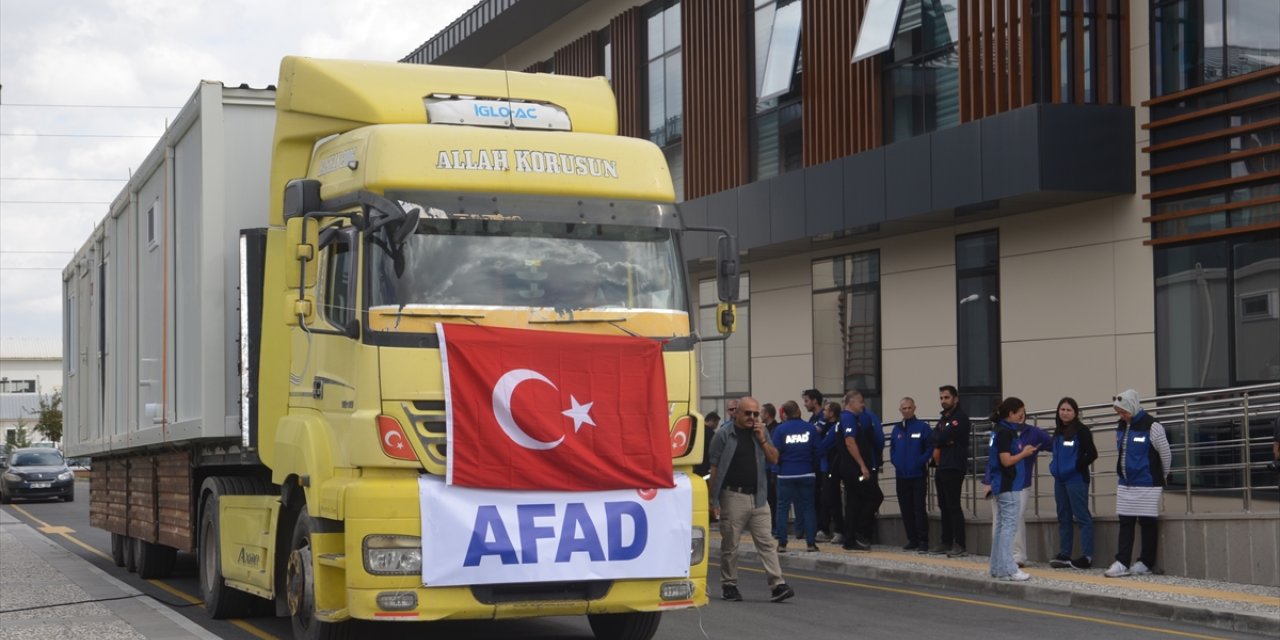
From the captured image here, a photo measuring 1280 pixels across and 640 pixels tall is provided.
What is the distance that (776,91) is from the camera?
83.4ft

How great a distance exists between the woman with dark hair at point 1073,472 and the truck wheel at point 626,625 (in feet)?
22.6

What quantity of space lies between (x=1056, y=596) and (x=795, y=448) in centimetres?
557

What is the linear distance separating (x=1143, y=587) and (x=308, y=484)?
805cm

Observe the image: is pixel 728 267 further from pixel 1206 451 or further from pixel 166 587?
pixel 1206 451

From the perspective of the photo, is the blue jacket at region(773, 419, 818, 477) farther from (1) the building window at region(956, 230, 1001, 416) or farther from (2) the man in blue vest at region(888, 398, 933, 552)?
(1) the building window at region(956, 230, 1001, 416)

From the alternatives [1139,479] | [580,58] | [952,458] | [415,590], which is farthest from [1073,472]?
[580,58]

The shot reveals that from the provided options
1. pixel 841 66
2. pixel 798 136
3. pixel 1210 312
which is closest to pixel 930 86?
pixel 841 66

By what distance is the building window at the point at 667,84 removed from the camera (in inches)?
1168

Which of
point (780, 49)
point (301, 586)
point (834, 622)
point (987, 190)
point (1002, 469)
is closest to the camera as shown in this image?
point (301, 586)

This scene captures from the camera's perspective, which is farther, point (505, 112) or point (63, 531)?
point (63, 531)

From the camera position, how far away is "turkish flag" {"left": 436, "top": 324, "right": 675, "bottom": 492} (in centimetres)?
923

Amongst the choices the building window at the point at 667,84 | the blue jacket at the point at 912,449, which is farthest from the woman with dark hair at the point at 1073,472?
the building window at the point at 667,84

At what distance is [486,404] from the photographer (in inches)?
365

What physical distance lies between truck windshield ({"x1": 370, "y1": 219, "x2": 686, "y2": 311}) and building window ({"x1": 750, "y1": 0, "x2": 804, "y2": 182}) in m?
15.6
